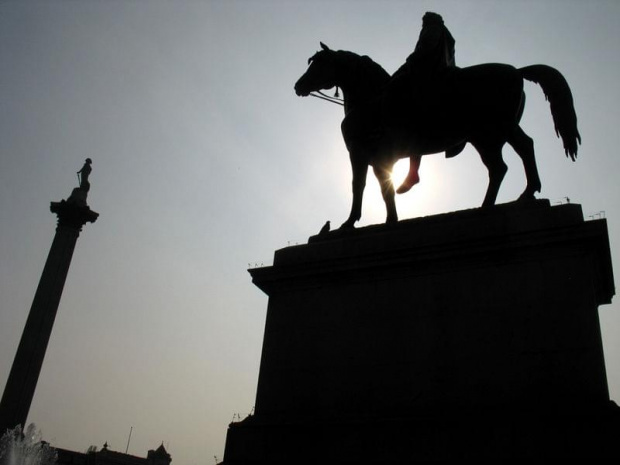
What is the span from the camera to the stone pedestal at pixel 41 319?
37.9m

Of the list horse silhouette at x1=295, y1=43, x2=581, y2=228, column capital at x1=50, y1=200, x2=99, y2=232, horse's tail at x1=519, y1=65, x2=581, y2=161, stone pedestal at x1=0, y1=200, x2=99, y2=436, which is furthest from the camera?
column capital at x1=50, y1=200, x2=99, y2=232

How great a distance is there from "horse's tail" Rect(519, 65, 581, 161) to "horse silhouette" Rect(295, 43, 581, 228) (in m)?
0.01

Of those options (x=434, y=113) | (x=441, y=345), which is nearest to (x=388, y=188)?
(x=434, y=113)

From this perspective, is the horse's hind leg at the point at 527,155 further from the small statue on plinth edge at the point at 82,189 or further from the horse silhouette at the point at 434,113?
the small statue on plinth edge at the point at 82,189

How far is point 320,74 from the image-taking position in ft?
31.2

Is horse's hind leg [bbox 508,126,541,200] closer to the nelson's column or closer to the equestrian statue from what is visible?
the equestrian statue

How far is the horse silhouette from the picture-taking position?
324 inches

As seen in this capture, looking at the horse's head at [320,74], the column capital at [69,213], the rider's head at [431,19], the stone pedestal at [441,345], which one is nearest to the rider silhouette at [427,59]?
the rider's head at [431,19]

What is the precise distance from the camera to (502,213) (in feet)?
24.2

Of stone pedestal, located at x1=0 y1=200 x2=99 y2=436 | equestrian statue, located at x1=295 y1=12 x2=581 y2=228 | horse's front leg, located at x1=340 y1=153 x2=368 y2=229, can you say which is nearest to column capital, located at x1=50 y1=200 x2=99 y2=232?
stone pedestal, located at x1=0 y1=200 x2=99 y2=436

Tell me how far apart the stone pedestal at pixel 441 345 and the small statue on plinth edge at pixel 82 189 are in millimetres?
39934

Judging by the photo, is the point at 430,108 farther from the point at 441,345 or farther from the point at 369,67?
the point at 441,345

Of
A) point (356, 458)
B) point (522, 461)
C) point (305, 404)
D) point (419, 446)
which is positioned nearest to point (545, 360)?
point (522, 461)

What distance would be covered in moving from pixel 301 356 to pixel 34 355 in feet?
121
